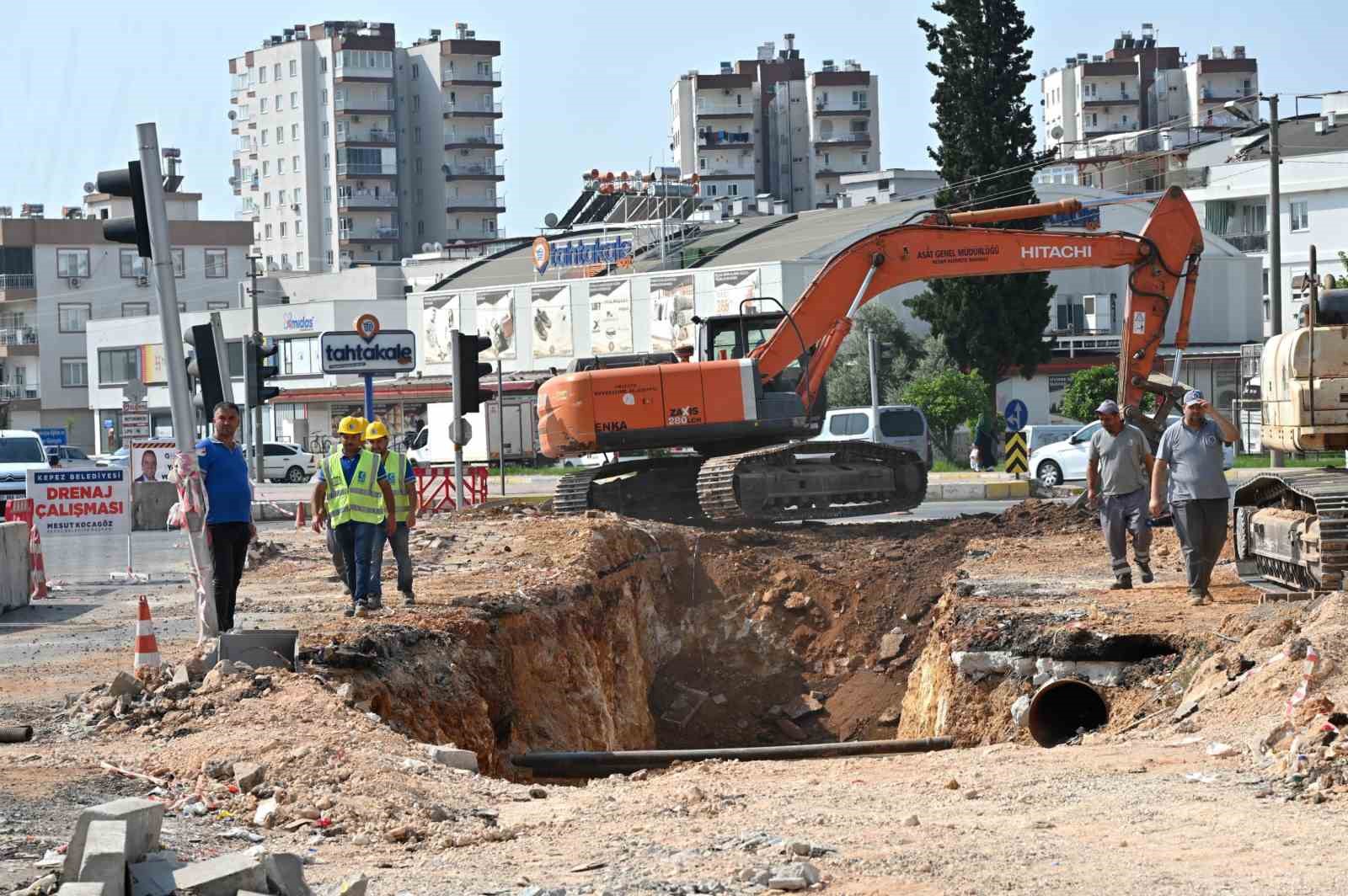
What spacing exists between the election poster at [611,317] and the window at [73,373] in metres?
37.4

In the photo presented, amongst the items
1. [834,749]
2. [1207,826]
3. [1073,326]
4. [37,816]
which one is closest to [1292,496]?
[834,749]

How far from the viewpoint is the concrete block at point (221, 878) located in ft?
20.6

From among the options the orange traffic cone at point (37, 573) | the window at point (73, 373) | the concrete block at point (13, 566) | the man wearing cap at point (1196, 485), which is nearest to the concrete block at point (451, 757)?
the man wearing cap at point (1196, 485)

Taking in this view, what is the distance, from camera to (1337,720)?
349 inches

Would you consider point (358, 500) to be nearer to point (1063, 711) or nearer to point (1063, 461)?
point (1063, 711)

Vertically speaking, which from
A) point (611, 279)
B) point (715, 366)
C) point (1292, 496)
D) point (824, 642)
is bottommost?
point (824, 642)

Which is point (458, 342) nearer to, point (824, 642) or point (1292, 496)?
point (824, 642)

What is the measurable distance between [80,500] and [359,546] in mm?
7904

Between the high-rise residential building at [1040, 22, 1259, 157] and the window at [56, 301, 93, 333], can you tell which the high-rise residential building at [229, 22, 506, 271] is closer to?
the window at [56, 301, 93, 333]

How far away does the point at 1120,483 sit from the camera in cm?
1572

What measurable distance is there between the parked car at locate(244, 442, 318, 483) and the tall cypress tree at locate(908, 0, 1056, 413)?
20.5 metres

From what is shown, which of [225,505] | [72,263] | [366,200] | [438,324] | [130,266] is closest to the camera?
[225,505]

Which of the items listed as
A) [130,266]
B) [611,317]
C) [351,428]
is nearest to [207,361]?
[351,428]

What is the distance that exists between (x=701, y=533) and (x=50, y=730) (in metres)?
11.7
